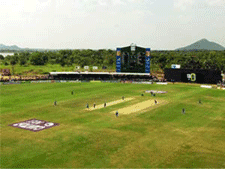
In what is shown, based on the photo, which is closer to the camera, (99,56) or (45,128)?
(45,128)

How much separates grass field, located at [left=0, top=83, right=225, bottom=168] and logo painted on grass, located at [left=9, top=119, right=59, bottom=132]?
1197 millimetres

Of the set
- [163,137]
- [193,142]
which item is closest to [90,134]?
[163,137]

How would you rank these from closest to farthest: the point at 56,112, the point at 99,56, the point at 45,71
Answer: the point at 56,112
the point at 45,71
the point at 99,56

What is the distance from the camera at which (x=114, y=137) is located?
33.2 m

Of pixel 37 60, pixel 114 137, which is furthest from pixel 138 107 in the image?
pixel 37 60

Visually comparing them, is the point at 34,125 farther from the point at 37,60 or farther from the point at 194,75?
the point at 37,60

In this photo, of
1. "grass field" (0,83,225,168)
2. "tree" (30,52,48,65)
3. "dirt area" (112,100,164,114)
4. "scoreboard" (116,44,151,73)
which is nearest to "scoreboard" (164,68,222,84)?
"scoreboard" (116,44,151,73)

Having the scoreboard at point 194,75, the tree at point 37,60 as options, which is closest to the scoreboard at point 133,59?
the scoreboard at point 194,75

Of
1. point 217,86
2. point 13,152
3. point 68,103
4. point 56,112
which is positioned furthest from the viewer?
point 217,86

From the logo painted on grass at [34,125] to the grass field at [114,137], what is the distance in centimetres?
120

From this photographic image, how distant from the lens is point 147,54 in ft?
318

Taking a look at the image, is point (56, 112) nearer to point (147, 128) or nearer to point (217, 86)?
point (147, 128)

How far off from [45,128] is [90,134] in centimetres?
678

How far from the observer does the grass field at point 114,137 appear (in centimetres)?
2558
